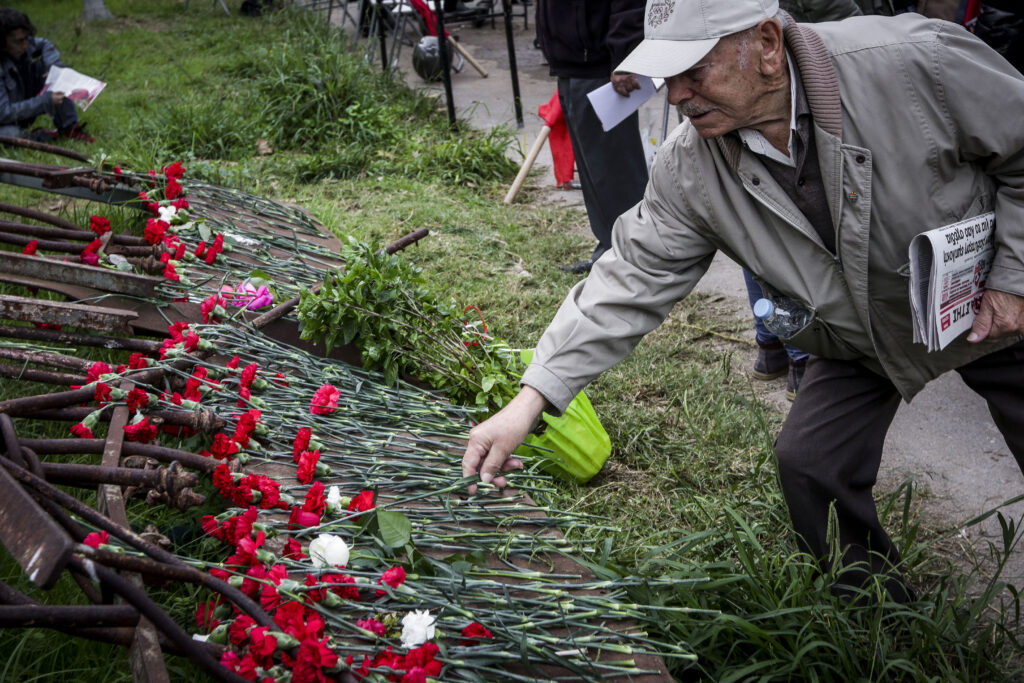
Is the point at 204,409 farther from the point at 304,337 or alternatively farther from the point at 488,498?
the point at 488,498

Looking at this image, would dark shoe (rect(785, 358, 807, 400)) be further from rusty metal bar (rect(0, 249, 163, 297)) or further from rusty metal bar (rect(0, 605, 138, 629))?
rusty metal bar (rect(0, 605, 138, 629))

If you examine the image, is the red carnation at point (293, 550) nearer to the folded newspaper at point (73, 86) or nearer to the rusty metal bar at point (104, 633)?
the rusty metal bar at point (104, 633)

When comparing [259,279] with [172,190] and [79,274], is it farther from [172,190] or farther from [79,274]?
[172,190]

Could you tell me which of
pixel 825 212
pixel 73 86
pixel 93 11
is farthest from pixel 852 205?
pixel 93 11

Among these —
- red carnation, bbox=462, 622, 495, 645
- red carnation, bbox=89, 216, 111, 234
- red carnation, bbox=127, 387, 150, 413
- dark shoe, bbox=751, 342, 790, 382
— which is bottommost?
dark shoe, bbox=751, 342, 790, 382

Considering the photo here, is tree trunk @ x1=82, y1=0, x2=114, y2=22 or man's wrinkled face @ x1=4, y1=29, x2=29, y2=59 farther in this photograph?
tree trunk @ x1=82, y1=0, x2=114, y2=22

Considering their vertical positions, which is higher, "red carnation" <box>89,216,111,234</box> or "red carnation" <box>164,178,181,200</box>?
"red carnation" <box>164,178,181,200</box>

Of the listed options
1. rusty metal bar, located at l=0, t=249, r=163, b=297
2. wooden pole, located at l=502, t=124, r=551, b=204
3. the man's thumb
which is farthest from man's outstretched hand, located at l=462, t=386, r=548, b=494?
wooden pole, located at l=502, t=124, r=551, b=204

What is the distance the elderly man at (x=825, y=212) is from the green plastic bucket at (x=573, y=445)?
0.81 m

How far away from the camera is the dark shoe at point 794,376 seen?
361 centimetres

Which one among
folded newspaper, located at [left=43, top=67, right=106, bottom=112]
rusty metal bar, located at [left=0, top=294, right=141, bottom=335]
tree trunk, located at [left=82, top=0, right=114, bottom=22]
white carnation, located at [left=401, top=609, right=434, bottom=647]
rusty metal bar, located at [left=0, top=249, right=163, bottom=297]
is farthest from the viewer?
tree trunk, located at [left=82, top=0, right=114, bottom=22]

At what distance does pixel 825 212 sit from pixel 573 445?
4.02ft

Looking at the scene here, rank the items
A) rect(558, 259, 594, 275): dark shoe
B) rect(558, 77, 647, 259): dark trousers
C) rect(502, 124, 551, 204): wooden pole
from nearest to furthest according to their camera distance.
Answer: rect(558, 77, 647, 259): dark trousers < rect(558, 259, 594, 275): dark shoe < rect(502, 124, 551, 204): wooden pole

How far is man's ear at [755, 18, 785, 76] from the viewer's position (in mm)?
1917
